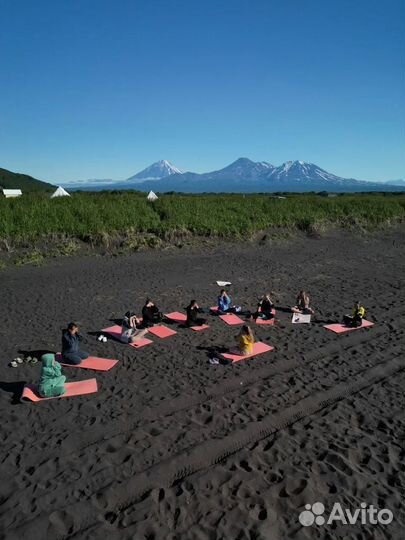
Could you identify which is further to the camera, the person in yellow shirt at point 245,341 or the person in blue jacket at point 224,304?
the person in blue jacket at point 224,304

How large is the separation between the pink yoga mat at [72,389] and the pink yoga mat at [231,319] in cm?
559

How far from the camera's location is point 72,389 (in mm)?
8680

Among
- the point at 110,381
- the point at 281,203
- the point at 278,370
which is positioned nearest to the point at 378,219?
the point at 281,203

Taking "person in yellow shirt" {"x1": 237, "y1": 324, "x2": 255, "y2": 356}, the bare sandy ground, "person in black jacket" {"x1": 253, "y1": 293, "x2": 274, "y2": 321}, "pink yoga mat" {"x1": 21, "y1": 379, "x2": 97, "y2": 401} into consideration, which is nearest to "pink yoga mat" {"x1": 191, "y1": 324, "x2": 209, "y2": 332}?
the bare sandy ground

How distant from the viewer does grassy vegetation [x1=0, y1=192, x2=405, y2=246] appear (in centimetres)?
2281

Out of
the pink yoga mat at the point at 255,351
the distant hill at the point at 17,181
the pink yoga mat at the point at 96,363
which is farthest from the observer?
the distant hill at the point at 17,181

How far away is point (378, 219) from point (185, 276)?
2459cm

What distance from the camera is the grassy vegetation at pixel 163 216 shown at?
22812mm

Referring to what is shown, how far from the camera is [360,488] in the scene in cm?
619

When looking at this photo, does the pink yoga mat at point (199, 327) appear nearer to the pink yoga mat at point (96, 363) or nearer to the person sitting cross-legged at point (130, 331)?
the person sitting cross-legged at point (130, 331)

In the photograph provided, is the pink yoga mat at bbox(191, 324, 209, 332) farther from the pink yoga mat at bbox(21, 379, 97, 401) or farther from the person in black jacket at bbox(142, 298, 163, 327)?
the pink yoga mat at bbox(21, 379, 97, 401)

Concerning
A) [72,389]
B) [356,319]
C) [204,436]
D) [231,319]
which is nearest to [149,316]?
[231,319]

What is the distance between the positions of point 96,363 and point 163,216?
1871 cm

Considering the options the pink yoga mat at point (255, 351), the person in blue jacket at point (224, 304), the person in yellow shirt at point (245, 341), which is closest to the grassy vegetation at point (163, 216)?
the person in blue jacket at point (224, 304)
